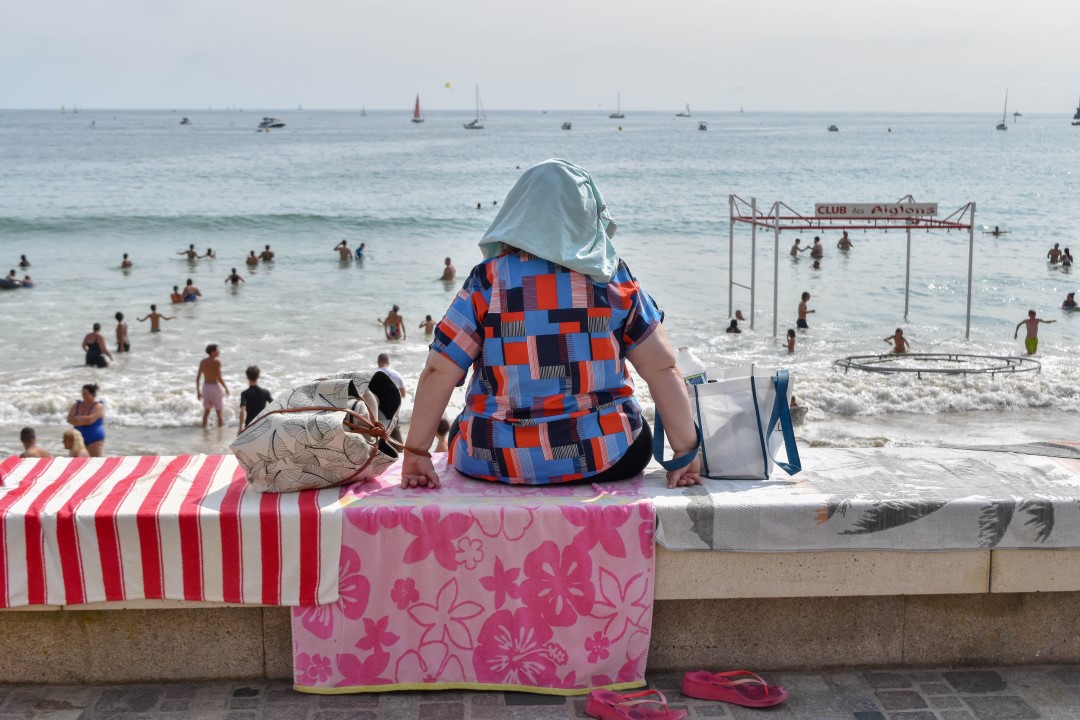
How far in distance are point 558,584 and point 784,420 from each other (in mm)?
831

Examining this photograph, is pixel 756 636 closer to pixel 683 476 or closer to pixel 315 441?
pixel 683 476

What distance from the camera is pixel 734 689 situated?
3104 mm

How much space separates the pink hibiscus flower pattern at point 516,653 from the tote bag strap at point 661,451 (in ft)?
1.98

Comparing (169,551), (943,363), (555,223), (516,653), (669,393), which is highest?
(555,223)

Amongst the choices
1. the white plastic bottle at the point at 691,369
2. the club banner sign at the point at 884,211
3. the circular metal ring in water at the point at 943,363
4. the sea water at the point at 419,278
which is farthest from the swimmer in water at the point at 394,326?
the white plastic bottle at the point at 691,369

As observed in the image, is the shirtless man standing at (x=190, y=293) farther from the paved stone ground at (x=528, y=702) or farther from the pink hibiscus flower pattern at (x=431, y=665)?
the pink hibiscus flower pattern at (x=431, y=665)

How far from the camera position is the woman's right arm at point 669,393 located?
10.8ft

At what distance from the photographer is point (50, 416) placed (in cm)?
1479

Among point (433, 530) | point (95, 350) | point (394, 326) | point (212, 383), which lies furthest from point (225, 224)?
point (433, 530)

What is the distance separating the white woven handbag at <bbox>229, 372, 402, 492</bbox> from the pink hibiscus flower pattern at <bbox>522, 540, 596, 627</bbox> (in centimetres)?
58

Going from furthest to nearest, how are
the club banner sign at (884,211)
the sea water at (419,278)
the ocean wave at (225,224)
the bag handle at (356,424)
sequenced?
the ocean wave at (225,224) → the club banner sign at (884,211) → the sea water at (419,278) → the bag handle at (356,424)

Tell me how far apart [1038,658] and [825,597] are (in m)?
0.67

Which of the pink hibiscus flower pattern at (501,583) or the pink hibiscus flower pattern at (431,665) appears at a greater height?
the pink hibiscus flower pattern at (501,583)

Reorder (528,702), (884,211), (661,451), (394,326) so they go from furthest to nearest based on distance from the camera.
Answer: (394,326), (884,211), (661,451), (528,702)
